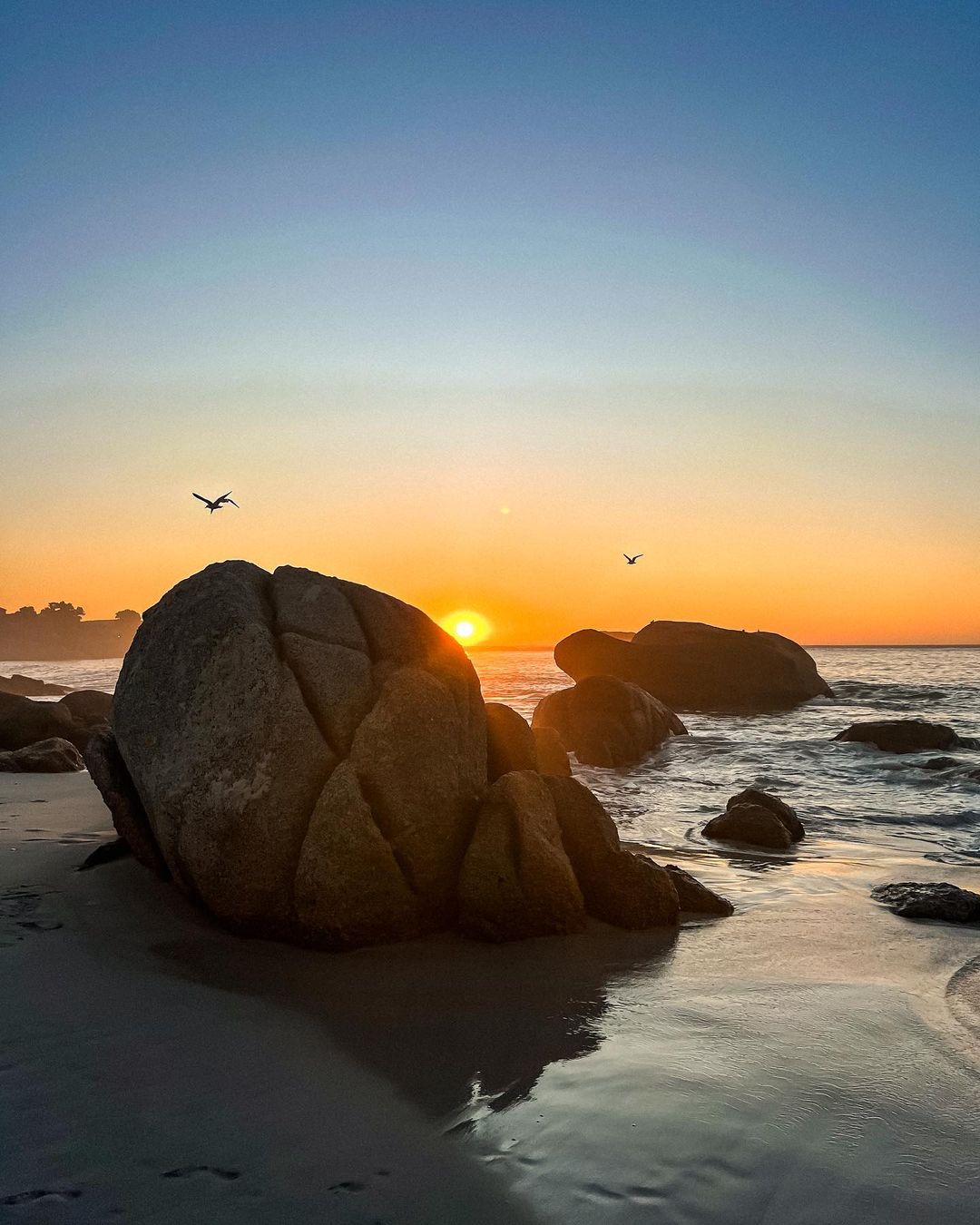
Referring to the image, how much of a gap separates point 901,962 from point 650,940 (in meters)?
1.71

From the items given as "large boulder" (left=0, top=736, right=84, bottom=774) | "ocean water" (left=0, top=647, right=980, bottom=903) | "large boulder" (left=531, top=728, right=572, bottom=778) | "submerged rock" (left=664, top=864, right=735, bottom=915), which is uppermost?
"large boulder" (left=0, top=736, right=84, bottom=774)

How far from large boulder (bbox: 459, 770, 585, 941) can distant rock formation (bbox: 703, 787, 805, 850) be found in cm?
427

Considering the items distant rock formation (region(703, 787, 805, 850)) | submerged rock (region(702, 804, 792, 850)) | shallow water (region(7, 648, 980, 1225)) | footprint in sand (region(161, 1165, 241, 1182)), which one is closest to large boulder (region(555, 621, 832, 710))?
distant rock formation (region(703, 787, 805, 850))

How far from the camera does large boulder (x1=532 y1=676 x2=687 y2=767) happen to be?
60.7ft

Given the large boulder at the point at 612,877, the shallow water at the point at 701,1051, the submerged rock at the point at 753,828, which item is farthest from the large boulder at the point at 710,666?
the large boulder at the point at 612,877

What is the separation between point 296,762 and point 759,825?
6.15 meters

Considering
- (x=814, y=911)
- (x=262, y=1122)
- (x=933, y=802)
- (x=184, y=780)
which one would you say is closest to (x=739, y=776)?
(x=933, y=802)

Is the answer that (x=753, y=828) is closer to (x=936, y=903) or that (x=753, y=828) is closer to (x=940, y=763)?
(x=936, y=903)

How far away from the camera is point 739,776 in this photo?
50.1 feet

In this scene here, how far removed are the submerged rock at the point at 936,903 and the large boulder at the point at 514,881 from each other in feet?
9.67

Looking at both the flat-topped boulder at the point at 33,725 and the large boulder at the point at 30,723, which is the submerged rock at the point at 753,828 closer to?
Answer: the flat-topped boulder at the point at 33,725

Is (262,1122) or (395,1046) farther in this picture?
(395,1046)

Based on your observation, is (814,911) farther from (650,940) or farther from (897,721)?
(897,721)

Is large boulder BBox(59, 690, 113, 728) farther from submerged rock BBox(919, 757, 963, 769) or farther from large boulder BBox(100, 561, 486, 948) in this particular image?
submerged rock BBox(919, 757, 963, 769)
